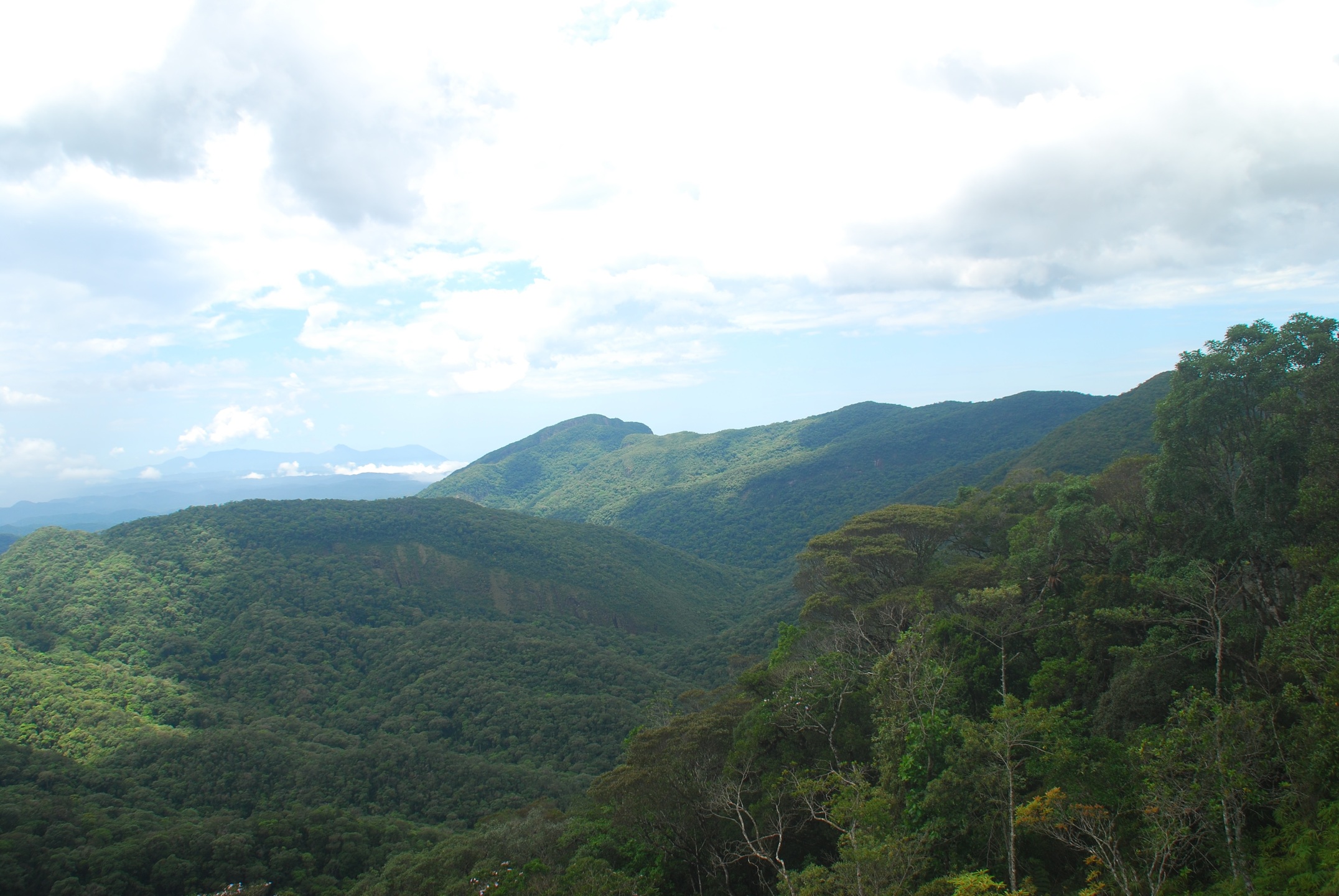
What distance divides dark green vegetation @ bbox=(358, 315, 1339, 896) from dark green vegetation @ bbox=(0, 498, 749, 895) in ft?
45.5

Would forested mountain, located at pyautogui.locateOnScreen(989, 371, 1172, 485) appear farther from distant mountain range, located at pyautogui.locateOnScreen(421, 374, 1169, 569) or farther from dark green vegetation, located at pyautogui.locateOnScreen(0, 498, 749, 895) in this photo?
dark green vegetation, located at pyautogui.locateOnScreen(0, 498, 749, 895)

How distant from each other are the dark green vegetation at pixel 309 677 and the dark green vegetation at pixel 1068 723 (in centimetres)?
1386

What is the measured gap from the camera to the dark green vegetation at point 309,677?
120ft

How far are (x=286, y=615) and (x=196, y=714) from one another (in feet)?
68.6

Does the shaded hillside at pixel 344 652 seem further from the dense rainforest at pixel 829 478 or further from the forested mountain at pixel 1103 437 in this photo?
the forested mountain at pixel 1103 437

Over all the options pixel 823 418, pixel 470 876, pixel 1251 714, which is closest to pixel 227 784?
pixel 470 876

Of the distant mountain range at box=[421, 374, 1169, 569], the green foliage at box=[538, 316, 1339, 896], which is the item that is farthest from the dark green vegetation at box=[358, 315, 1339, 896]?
the distant mountain range at box=[421, 374, 1169, 569]

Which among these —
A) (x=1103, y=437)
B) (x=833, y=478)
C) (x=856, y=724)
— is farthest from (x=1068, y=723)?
(x=833, y=478)

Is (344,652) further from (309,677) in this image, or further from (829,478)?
(829,478)

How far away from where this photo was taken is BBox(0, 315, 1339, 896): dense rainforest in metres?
14.3

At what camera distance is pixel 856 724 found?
24.5 meters

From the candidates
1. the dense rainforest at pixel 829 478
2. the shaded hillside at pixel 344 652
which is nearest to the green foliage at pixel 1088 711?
the shaded hillside at pixel 344 652

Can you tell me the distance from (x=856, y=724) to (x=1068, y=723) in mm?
7463

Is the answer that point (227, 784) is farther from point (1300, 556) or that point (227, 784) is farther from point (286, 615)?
point (1300, 556)
